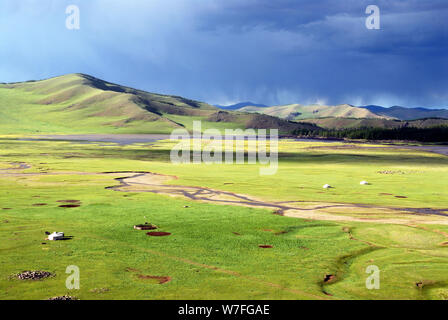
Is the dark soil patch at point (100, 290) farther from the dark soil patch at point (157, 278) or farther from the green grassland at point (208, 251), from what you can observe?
the dark soil patch at point (157, 278)

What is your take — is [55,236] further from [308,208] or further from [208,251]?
[308,208]

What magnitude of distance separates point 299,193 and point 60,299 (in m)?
40.9

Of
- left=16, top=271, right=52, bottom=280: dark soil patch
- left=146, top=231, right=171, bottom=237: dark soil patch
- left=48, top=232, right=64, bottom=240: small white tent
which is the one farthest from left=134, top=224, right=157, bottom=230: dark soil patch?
left=16, top=271, right=52, bottom=280: dark soil patch

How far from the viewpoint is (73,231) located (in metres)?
31.8

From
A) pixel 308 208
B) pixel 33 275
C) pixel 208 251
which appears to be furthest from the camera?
pixel 308 208

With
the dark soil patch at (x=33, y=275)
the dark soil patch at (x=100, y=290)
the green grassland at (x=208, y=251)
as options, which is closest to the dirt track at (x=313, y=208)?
the green grassland at (x=208, y=251)

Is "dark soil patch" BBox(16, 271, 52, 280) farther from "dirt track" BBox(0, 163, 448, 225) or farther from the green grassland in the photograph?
"dirt track" BBox(0, 163, 448, 225)

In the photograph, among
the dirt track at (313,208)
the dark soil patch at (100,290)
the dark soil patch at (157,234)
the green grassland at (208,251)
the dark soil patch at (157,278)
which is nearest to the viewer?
the dark soil patch at (100,290)

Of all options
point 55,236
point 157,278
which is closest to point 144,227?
point 55,236

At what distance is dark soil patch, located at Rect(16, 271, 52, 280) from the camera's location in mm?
21500

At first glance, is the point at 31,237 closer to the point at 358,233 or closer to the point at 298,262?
the point at 298,262

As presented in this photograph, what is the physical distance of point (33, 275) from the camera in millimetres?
21781

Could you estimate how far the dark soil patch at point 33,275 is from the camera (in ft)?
70.5
